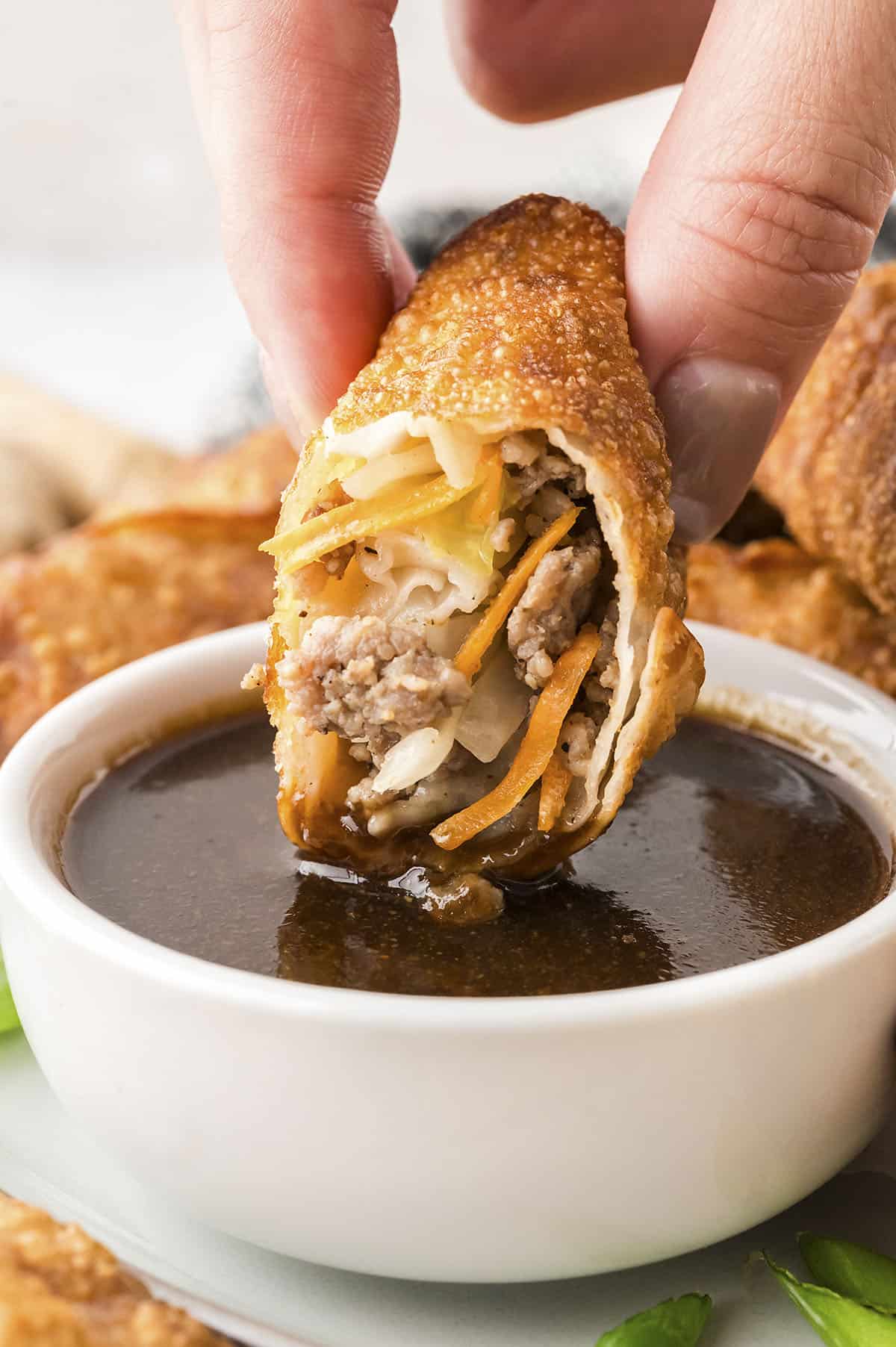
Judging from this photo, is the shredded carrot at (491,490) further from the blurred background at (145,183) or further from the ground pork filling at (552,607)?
the blurred background at (145,183)

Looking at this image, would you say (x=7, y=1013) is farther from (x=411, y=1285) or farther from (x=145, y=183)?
(x=145, y=183)

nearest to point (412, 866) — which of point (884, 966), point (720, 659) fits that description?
point (884, 966)

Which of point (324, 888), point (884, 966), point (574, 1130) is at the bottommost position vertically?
point (324, 888)

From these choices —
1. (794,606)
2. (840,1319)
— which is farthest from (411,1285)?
(794,606)

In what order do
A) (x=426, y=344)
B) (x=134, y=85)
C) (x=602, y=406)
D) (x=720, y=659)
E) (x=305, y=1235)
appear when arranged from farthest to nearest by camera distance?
(x=134, y=85) < (x=720, y=659) < (x=426, y=344) < (x=602, y=406) < (x=305, y=1235)

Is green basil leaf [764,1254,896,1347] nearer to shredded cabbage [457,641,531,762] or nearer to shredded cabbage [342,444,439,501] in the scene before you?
shredded cabbage [457,641,531,762]

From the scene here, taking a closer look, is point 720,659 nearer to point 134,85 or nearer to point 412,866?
point 412,866
